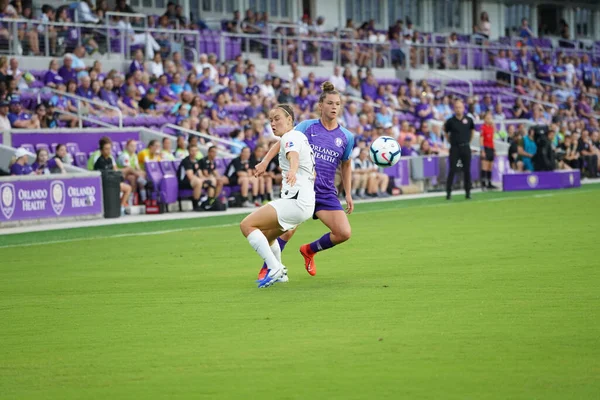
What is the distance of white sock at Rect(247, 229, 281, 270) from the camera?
10852 millimetres

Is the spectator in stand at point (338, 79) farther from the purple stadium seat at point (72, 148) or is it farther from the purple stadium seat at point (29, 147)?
the purple stadium seat at point (29, 147)

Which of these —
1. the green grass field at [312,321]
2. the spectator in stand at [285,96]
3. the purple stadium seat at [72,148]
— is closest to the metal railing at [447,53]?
the spectator in stand at [285,96]

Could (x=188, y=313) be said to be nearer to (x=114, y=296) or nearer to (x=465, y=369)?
(x=114, y=296)

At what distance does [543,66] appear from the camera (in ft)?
163

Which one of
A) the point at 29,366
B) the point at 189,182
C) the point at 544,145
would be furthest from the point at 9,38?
the point at 29,366

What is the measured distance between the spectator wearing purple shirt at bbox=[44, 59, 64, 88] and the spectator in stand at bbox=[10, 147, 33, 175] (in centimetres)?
498

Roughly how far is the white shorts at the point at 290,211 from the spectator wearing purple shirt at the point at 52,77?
16.5 m

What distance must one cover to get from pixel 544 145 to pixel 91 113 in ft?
44.4

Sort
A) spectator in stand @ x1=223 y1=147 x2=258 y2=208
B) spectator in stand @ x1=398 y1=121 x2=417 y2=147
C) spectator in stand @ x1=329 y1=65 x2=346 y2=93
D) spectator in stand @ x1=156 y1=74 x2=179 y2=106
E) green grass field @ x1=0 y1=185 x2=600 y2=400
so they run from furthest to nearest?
1. spectator in stand @ x1=329 y1=65 x2=346 y2=93
2. spectator in stand @ x1=398 y1=121 x2=417 y2=147
3. spectator in stand @ x1=156 y1=74 x2=179 y2=106
4. spectator in stand @ x1=223 y1=147 x2=258 y2=208
5. green grass field @ x1=0 y1=185 x2=600 y2=400

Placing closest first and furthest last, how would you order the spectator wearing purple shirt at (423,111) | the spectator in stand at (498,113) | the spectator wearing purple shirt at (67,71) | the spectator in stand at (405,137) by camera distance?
the spectator wearing purple shirt at (67,71) → the spectator in stand at (405,137) → the spectator wearing purple shirt at (423,111) → the spectator in stand at (498,113)

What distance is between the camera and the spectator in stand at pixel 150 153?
2453 cm

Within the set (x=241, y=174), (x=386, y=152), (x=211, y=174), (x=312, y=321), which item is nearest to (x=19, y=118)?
(x=211, y=174)

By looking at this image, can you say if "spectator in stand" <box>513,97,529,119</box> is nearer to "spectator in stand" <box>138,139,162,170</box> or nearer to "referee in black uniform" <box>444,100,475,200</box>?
"referee in black uniform" <box>444,100,475,200</box>

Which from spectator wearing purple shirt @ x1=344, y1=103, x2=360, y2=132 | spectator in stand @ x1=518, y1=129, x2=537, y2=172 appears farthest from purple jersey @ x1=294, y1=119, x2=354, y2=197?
spectator in stand @ x1=518, y1=129, x2=537, y2=172
